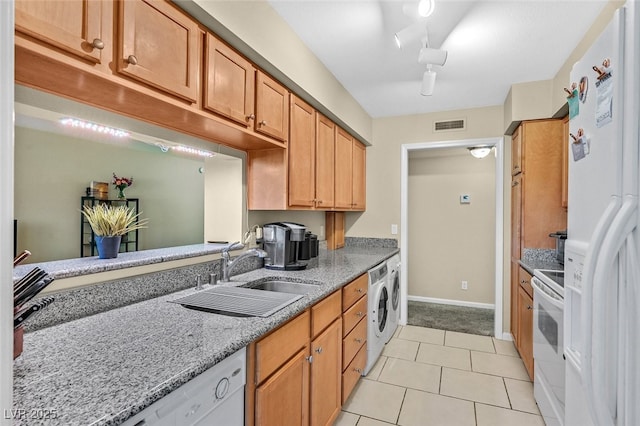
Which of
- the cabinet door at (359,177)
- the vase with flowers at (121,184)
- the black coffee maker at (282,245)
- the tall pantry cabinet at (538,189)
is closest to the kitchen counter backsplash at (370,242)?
the cabinet door at (359,177)

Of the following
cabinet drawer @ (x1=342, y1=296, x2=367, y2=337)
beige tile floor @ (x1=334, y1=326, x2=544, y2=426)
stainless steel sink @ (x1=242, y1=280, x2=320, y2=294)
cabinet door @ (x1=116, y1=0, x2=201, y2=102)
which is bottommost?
beige tile floor @ (x1=334, y1=326, x2=544, y2=426)

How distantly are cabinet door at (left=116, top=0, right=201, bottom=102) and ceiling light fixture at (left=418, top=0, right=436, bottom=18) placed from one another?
1.11 m

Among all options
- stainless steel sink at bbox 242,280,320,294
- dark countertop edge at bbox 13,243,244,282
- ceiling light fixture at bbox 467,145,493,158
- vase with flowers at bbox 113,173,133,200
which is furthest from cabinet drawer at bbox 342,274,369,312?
ceiling light fixture at bbox 467,145,493,158

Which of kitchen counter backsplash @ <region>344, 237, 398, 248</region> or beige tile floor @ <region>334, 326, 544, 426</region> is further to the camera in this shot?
kitchen counter backsplash @ <region>344, 237, 398, 248</region>

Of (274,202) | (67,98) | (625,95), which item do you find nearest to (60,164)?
(67,98)

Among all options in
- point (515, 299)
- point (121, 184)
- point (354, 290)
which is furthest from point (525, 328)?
point (121, 184)

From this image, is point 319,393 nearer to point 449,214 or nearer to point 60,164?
point 60,164

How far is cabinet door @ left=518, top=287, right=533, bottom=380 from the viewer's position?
241 centimetres

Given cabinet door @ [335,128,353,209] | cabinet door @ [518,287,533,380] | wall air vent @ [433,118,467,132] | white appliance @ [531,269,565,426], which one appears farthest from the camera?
wall air vent @ [433,118,467,132]

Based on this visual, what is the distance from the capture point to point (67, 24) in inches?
35.8

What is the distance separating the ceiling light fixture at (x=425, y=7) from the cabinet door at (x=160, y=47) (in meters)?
1.11

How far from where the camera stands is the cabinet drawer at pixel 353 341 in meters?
2.06

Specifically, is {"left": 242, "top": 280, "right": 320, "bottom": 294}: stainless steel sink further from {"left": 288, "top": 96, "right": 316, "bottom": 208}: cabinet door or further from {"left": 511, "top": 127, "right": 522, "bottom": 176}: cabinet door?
{"left": 511, "top": 127, "right": 522, "bottom": 176}: cabinet door

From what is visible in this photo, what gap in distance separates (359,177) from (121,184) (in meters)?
2.58
